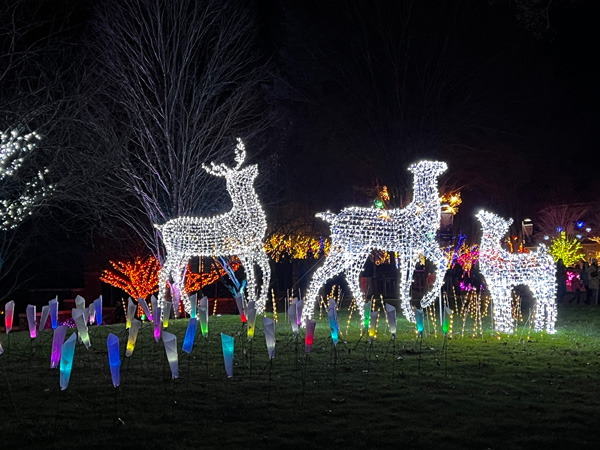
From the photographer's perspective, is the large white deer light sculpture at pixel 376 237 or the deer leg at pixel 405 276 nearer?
the large white deer light sculpture at pixel 376 237

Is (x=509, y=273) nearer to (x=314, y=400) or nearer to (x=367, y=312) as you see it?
(x=367, y=312)

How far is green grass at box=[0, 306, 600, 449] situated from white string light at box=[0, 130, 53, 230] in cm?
327

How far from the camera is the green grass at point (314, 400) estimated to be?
5.06 m

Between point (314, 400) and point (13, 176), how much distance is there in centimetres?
811

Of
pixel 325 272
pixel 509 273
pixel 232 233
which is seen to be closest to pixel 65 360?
pixel 325 272

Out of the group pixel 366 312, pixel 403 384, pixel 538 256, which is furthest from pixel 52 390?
pixel 538 256

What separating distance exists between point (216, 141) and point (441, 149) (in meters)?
8.47

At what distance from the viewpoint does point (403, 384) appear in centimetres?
686

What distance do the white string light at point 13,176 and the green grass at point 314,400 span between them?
3.27m

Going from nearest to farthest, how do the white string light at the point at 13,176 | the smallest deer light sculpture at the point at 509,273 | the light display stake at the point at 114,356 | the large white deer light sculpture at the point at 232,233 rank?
the light display stake at the point at 114,356 → the white string light at the point at 13,176 → the smallest deer light sculpture at the point at 509,273 → the large white deer light sculpture at the point at 232,233

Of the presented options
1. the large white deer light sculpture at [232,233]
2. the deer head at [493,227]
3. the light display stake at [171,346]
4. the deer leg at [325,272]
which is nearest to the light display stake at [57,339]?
the light display stake at [171,346]

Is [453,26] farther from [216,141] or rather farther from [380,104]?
[216,141]

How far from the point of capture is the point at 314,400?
20.1 ft

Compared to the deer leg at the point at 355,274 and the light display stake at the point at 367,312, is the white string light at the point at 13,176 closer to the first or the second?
the deer leg at the point at 355,274
